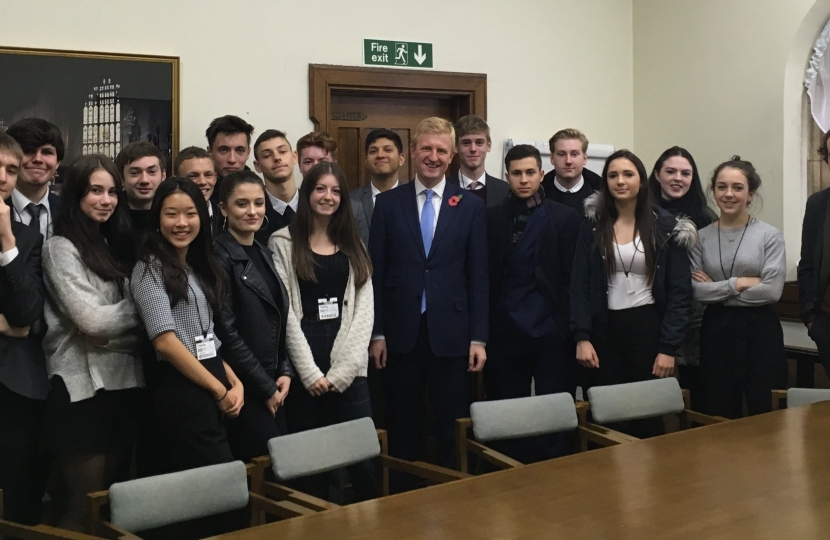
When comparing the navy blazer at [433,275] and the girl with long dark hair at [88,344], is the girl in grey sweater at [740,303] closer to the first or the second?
the navy blazer at [433,275]

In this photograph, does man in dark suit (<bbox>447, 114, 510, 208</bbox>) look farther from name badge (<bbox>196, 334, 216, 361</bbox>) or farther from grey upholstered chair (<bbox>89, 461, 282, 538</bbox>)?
grey upholstered chair (<bbox>89, 461, 282, 538</bbox>)

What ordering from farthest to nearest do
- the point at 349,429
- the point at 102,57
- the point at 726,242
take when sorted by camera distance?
the point at 102,57 < the point at 726,242 < the point at 349,429

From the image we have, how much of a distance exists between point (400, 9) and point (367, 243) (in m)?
2.11

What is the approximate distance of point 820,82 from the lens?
14.7 ft

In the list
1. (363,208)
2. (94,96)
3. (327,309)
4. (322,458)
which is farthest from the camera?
(94,96)

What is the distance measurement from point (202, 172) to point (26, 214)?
0.72m

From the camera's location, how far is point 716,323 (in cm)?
345

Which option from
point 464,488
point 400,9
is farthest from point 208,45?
point 464,488

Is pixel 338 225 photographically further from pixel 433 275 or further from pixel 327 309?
pixel 433 275

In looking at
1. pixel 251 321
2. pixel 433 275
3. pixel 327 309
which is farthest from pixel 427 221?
pixel 251 321

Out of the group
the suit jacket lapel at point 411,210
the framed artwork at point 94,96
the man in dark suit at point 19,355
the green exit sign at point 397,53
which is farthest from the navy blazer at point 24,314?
the green exit sign at point 397,53

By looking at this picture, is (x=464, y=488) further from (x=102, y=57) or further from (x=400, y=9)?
(x=400, y=9)

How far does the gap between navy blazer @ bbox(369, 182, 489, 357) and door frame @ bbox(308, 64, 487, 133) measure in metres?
1.59

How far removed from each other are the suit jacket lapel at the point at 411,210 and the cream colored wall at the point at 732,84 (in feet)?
7.97
